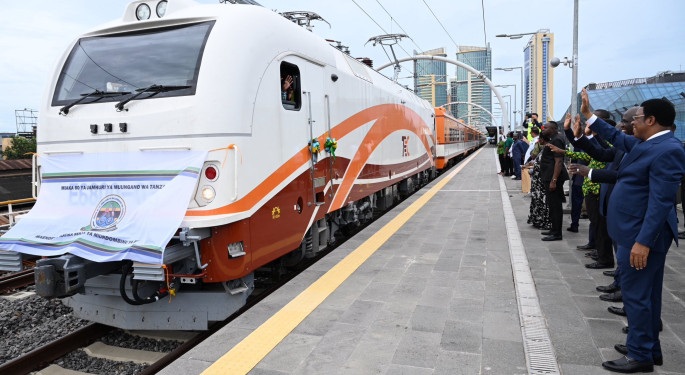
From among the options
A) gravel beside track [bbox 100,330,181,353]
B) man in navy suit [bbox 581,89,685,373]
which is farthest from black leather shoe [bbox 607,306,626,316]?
gravel beside track [bbox 100,330,181,353]

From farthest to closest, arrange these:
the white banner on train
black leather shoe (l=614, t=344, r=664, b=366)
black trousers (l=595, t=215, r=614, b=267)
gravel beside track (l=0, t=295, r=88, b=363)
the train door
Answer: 1. the train door
2. black trousers (l=595, t=215, r=614, b=267)
3. gravel beside track (l=0, t=295, r=88, b=363)
4. the white banner on train
5. black leather shoe (l=614, t=344, r=664, b=366)

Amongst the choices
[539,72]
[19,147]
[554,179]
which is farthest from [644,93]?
[19,147]

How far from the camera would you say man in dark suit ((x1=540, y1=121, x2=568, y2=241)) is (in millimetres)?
6844

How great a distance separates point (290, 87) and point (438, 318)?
9.61 feet

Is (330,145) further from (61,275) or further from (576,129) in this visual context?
(61,275)

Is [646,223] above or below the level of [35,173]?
below

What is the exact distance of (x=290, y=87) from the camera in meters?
5.25

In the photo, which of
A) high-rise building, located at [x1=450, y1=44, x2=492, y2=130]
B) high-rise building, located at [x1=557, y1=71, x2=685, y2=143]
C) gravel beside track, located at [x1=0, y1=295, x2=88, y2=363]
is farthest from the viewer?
high-rise building, located at [x1=557, y1=71, x2=685, y2=143]

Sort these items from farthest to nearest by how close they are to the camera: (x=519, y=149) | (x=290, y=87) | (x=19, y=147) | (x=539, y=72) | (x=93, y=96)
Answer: (x=19, y=147), (x=539, y=72), (x=519, y=149), (x=290, y=87), (x=93, y=96)

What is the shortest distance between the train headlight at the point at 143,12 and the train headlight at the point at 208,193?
2.07 meters

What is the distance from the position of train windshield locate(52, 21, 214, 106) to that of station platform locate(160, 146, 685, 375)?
222 centimetres

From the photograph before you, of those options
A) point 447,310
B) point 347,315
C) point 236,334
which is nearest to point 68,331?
point 236,334

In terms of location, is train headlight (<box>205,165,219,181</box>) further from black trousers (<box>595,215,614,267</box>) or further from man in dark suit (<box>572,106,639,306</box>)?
black trousers (<box>595,215,614,267</box>)

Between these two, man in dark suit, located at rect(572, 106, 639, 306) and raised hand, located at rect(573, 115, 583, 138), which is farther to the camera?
man in dark suit, located at rect(572, 106, 639, 306)
